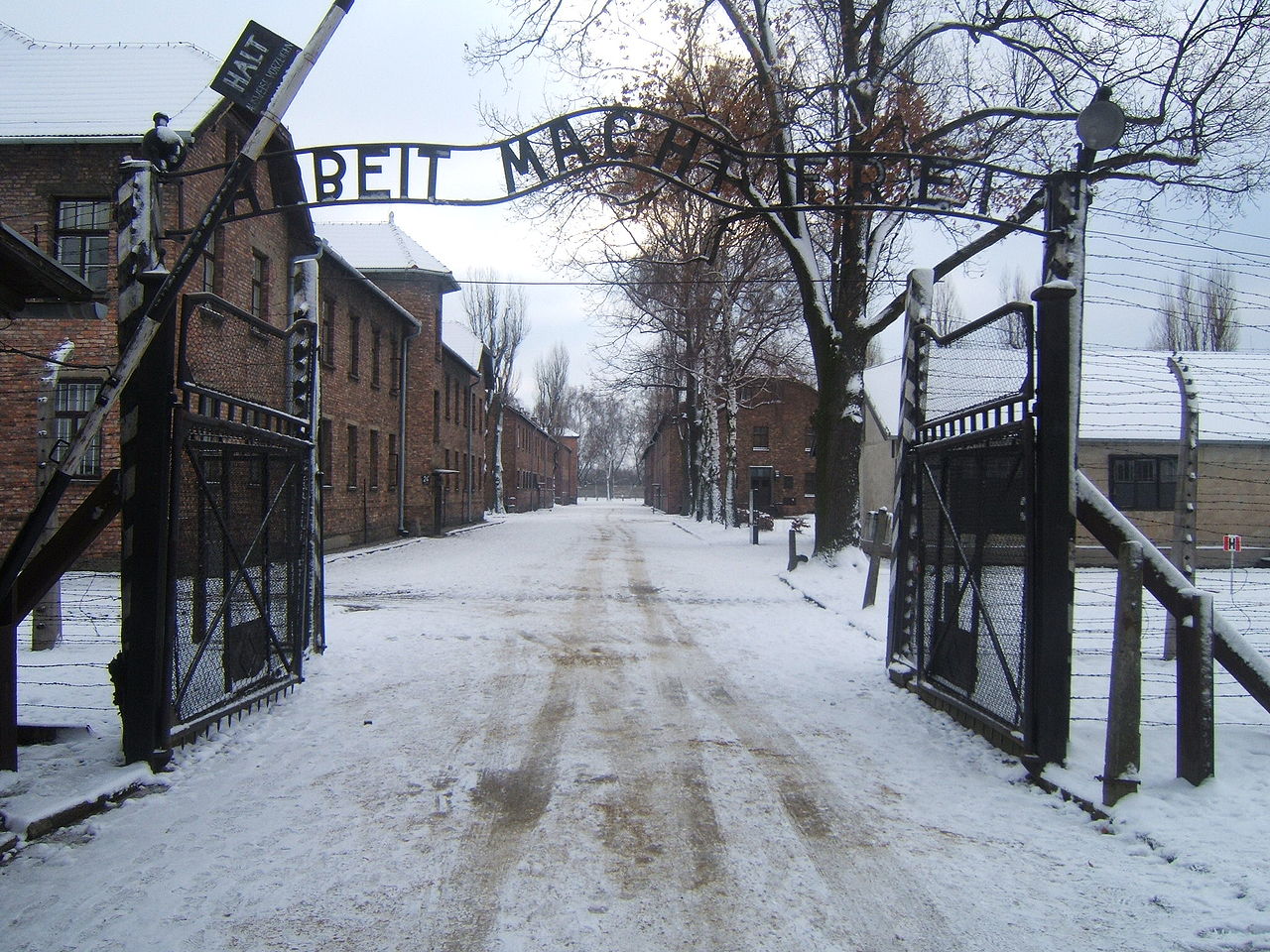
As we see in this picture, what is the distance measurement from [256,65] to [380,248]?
29717 mm

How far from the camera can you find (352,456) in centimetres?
2509

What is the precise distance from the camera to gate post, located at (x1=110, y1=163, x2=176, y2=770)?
196 inches

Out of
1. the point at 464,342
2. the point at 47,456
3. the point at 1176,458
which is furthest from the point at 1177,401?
the point at 464,342

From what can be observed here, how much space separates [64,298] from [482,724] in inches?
140

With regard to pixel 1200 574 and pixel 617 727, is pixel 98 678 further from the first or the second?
pixel 1200 574

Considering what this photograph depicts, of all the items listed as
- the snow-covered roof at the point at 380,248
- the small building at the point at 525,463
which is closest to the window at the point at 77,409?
the snow-covered roof at the point at 380,248

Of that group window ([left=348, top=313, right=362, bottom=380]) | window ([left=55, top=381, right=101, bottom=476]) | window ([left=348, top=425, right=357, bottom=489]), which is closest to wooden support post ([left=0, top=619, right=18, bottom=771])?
window ([left=55, top=381, right=101, bottom=476])

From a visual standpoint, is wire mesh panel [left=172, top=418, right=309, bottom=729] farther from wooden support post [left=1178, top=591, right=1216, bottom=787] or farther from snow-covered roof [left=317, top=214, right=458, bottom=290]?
snow-covered roof [left=317, top=214, right=458, bottom=290]

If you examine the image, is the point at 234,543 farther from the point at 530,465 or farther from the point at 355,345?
the point at 530,465

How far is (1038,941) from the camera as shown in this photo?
10.4ft

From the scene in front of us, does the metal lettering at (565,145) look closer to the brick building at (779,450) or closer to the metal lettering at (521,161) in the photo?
the metal lettering at (521,161)

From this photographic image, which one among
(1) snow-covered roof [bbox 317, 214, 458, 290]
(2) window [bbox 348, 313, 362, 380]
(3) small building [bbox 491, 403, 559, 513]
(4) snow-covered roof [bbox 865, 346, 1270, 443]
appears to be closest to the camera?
(4) snow-covered roof [bbox 865, 346, 1270, 443]

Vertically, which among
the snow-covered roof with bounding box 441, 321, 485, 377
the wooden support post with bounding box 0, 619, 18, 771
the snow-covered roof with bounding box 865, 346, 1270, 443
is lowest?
the wooden support post with bounding box 0, 619, 18, 771

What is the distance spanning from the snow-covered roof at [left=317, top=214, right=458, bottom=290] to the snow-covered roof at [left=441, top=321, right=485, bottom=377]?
8832 mm
